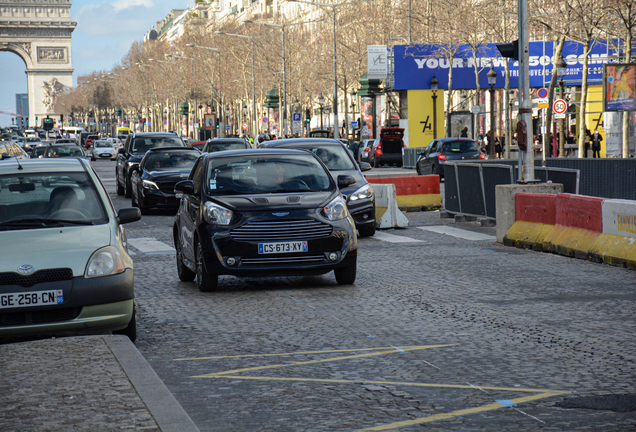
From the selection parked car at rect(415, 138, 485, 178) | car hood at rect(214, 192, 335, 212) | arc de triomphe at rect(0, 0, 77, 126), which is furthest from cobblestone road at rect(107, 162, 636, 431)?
arc de triomphe at rect(0, 0, 77, 126)

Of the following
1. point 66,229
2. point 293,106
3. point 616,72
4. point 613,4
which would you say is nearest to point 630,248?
point 66,229

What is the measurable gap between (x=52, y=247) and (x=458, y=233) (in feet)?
35.0

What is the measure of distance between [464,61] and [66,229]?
50.3 m

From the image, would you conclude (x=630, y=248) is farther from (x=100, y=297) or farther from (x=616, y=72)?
(x=616, y=72)

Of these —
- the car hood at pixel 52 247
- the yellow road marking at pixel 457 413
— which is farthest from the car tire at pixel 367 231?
the yellow road marking at pixel 457 413

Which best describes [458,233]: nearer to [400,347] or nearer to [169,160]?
[169,160]

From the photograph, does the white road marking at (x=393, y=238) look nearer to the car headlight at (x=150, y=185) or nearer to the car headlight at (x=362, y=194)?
the car headlight at (x=362, y=194)

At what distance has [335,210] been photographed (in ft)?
34.2

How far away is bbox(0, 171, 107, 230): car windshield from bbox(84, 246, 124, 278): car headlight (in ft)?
2.00

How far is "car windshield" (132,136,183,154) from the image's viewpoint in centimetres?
2981

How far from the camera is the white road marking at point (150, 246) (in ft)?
49.0

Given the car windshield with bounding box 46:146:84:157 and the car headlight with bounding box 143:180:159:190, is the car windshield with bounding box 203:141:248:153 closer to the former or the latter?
the car headlight with bounding box 143:180:159:190

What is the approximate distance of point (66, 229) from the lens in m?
Answer: 7.72

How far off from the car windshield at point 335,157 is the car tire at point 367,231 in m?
1.14
